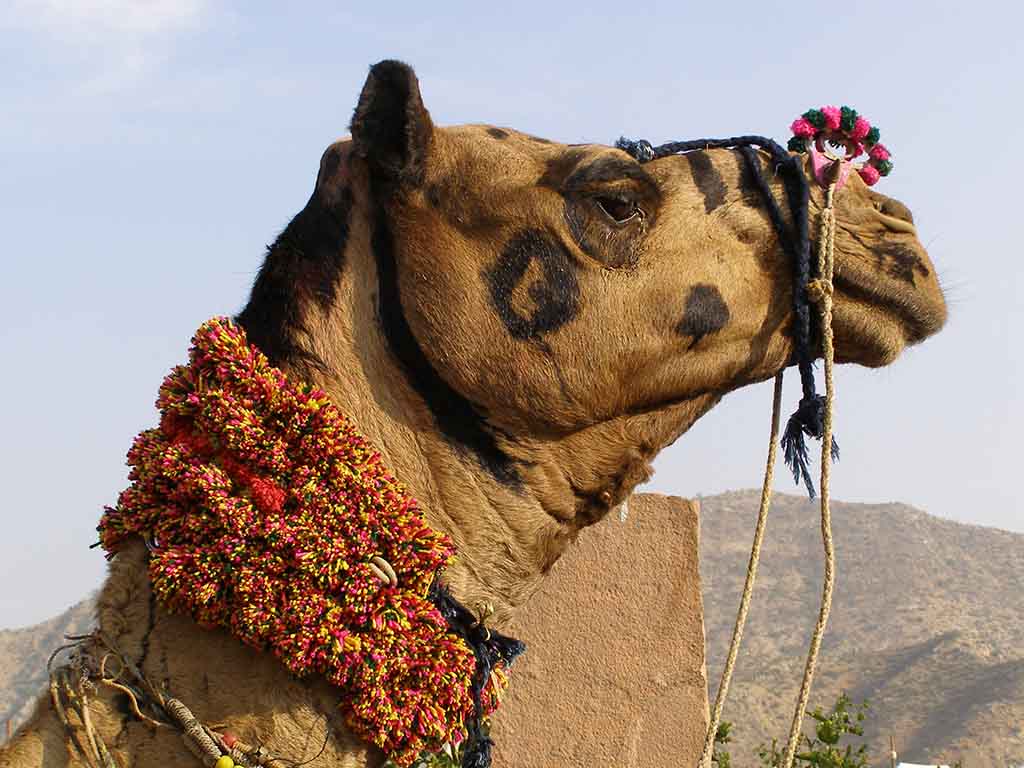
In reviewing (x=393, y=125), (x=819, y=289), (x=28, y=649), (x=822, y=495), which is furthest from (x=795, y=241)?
(x=28, y=649)

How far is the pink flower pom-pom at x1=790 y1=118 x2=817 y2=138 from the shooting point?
3.74m

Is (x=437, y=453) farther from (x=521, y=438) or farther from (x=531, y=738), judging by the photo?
(x=531, y=738)

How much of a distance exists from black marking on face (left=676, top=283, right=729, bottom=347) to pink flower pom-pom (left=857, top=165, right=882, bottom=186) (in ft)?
2.17

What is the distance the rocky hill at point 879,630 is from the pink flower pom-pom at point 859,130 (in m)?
24.2

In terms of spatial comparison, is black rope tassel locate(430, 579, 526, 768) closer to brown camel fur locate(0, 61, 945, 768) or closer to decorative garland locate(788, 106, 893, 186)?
brown camel fur locate(0, 61, 945, 768)

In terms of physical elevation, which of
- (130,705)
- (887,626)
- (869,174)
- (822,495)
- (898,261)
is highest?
(887,626)

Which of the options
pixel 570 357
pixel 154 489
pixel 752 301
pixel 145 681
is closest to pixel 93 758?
pixel 145 681

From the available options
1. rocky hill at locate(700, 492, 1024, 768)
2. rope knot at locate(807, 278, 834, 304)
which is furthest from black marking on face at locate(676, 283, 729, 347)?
rocky hill at locate(700, 492, 1024, 768)

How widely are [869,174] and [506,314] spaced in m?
1.17

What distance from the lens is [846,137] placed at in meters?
3.74

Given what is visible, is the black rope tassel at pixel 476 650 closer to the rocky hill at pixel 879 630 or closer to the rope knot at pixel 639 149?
the rope knot at pixel 639 149

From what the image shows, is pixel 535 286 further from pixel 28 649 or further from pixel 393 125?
pixel 28 649

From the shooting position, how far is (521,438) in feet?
11.0

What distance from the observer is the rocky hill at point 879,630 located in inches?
1177
